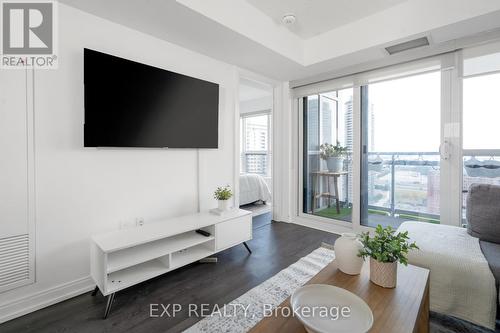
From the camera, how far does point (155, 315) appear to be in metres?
1.67

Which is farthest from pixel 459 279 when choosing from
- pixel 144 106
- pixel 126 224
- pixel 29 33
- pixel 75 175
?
pixel 29 33

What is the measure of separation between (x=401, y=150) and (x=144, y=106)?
2.90m

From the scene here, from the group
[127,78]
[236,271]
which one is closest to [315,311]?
[236,271]

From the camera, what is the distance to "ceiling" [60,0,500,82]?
6.53 feet

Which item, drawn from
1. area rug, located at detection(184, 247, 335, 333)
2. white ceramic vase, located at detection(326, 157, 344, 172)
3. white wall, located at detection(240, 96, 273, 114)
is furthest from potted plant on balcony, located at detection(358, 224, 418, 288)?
white wall, located at detection(240, 96, 273, 114)

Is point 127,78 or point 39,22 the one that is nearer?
point 39,22

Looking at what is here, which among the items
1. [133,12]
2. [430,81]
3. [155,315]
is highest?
[133,12]

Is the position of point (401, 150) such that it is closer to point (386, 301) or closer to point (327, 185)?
point (327, 185)

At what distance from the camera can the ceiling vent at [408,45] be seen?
2445mm

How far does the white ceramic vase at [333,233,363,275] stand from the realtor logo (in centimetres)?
239

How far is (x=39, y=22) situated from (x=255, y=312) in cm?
266

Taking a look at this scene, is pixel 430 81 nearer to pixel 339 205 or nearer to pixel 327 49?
pixel 327 49

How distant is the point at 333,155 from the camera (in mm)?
3568

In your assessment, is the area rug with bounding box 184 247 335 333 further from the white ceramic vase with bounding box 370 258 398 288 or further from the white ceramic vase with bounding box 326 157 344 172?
the white ceramic vase with bounding box 326 157 344 172
